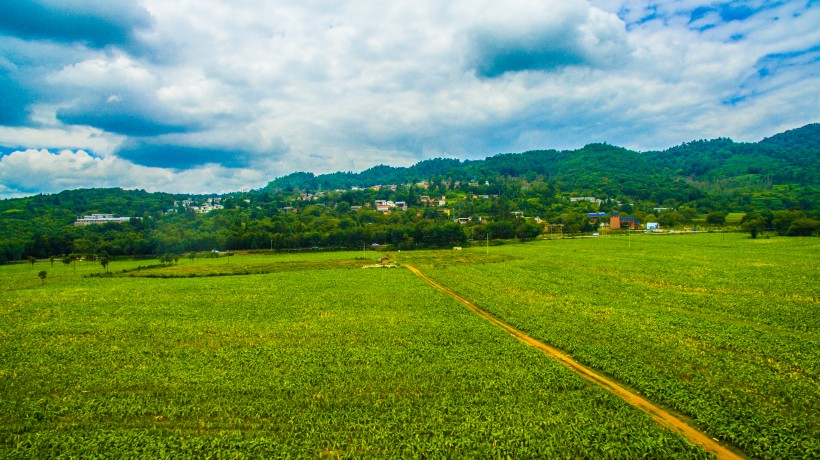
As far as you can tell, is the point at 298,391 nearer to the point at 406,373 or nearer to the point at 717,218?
the point at 406,373

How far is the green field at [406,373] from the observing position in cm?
1229

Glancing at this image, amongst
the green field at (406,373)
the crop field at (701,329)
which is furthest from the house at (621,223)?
the green field at (406,373)

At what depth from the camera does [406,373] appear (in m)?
17.4

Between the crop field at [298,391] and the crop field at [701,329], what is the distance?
247 centimetres

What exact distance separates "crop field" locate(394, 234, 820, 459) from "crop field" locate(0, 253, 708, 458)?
2.47m

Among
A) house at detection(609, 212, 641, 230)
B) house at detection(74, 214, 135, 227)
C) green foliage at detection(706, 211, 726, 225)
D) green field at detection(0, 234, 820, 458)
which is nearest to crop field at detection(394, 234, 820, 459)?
green field at detection(0, 234, 820, 458)

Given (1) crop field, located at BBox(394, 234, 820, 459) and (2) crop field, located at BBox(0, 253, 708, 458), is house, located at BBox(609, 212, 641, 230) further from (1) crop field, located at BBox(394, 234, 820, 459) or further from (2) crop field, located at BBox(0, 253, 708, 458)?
(2) crop field, located at BBox(0, 253, 708, 458)

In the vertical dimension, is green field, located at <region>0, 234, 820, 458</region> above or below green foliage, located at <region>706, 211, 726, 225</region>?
below

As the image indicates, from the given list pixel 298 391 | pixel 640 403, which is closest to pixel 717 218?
pixel 640 403

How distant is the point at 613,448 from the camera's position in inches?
460

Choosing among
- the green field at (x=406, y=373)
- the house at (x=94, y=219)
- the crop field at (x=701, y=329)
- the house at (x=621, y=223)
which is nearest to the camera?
the green field at (x=406, y=373)

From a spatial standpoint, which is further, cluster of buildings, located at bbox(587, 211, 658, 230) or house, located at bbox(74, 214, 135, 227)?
house, located at bbox(74, 214, 135, 227)

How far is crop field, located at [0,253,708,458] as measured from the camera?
39.8ft

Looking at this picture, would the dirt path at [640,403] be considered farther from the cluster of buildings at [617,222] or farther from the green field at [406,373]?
the cluster of buildings at [617,222]
